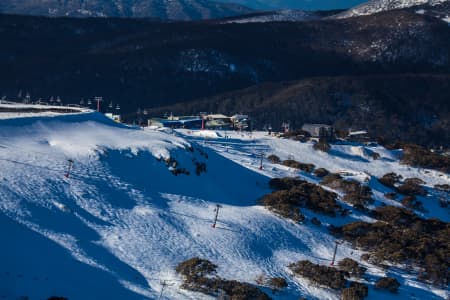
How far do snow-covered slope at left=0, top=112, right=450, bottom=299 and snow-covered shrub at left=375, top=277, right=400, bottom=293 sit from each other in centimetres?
61

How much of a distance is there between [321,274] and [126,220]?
493 inches

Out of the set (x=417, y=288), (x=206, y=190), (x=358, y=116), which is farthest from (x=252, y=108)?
(x=417, y=288)

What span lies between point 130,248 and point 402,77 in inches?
6500

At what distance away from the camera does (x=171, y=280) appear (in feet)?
119

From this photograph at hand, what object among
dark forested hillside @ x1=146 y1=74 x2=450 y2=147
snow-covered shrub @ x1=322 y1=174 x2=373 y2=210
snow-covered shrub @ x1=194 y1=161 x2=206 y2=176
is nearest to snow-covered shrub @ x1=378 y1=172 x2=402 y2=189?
snow-covered shrub @ x1=322 y1=174 x2=373 y2=210

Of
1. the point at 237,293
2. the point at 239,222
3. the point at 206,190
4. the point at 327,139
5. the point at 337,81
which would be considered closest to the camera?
the point at 237,293

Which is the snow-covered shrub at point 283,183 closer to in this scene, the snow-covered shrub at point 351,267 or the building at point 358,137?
the snow-covered shrub at point 351,267

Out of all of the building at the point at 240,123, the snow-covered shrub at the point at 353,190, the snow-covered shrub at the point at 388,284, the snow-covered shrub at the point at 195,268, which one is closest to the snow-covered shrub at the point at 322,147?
the snow-covered shrub at the point at 353,190

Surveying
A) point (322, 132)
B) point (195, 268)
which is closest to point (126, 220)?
point (195, 268)

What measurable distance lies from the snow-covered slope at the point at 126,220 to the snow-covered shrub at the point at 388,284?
609mm

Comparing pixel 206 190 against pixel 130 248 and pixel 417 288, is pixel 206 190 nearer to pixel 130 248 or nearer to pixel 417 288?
→ pixel 130 248

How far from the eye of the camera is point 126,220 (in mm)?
42125

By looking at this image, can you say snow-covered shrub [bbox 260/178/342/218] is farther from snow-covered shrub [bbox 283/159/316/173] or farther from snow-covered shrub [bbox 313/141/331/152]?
snow-covered shrub [bbox 313/141/331/152]

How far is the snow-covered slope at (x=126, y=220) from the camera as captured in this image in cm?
3497
